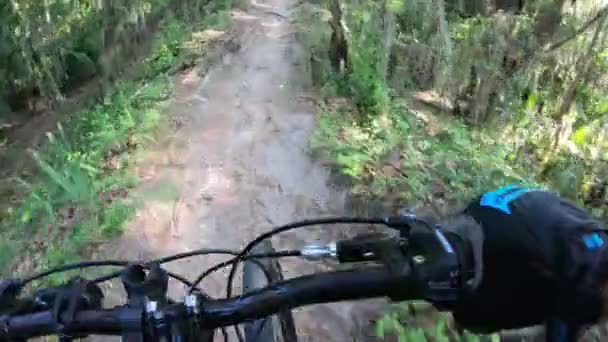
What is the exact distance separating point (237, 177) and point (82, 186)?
1.78m

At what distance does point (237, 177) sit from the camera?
6598 mm

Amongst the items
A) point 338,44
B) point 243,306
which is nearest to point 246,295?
point 243,306

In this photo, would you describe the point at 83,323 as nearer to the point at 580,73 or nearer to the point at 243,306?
the point at 243,306

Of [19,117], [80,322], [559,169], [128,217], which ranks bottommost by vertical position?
[19,117]

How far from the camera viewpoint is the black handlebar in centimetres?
140

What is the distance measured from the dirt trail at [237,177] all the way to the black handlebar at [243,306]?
288 centimetres

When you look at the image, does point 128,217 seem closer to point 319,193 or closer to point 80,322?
point 319,193

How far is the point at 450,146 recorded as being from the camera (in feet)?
24.6

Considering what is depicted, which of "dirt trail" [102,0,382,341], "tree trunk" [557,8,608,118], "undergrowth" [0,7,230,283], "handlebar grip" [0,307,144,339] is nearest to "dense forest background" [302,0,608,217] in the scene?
"tree trunk" [557,8,608,118]

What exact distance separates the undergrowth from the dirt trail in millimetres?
279

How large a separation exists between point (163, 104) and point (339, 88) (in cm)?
269

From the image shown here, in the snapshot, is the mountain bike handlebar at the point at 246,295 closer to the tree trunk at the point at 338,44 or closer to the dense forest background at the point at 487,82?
the dense forest background at the point at 487,82

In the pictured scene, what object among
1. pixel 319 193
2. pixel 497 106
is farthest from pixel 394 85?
pixel 319 193

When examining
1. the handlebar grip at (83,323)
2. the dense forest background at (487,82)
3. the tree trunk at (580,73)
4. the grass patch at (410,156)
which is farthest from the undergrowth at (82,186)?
the tree trunk at (580,73)
